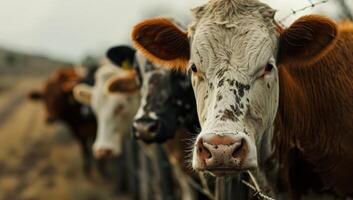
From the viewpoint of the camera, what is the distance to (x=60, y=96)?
13383 mm

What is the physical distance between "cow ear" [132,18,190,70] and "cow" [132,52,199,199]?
42.2 inches

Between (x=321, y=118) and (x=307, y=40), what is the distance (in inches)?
21.0

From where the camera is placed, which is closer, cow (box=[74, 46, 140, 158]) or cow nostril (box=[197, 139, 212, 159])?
cow nostril (box=[197, 139, 212, 159])

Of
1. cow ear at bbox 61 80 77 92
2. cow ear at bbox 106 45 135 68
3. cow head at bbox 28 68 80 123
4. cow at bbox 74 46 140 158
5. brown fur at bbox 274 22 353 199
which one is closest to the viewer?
brown fur at bbox 274 22 353 199

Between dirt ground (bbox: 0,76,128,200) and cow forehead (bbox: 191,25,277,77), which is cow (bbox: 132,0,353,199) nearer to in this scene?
cow forehead (bbox: 191,25,277,77)

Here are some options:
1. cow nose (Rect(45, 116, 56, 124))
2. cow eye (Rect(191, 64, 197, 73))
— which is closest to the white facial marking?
cow eye (Rect(191, 64, 197, 73))

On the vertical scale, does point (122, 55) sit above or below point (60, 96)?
above

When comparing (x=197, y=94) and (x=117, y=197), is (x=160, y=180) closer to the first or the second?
(x=197, y=94)

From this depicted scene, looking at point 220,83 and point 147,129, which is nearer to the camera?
point 220,83

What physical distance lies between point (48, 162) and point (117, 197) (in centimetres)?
652

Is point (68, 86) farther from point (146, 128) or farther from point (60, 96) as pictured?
point (146, 128)

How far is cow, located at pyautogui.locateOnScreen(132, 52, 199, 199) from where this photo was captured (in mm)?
5223

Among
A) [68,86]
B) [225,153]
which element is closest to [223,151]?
[225,153]

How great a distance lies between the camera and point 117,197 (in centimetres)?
1267
